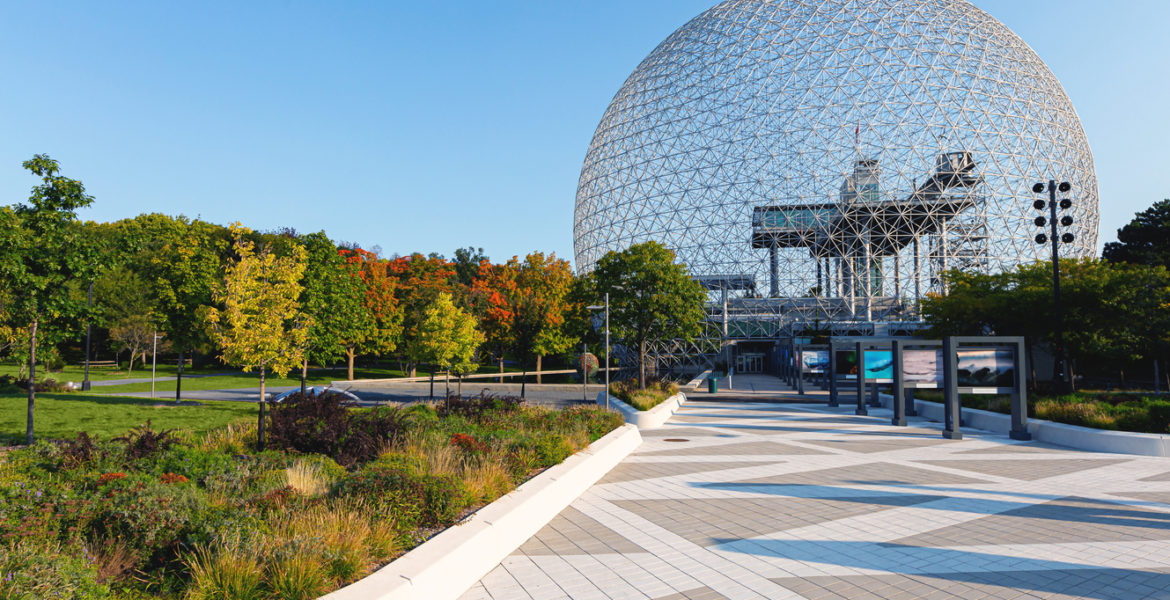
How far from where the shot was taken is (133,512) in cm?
623

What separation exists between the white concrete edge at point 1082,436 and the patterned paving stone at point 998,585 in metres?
11.0

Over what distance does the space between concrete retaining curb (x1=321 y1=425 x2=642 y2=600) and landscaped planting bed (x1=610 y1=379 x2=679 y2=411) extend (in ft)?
38.1

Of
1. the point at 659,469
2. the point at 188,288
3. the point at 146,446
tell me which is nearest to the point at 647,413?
the point at 659,469

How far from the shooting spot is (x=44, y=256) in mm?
14664

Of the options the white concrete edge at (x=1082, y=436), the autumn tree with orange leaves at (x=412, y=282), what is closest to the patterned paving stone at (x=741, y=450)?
the white concrete edge at (x=1082, y=436)

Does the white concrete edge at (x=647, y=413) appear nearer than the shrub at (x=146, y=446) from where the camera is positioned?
No

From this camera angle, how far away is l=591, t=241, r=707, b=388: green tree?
31.4 meters

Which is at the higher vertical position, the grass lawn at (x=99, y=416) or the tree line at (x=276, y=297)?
the tree line at (x=276, y=297)

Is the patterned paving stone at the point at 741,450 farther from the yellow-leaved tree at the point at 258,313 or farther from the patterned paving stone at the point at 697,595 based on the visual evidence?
the yellow-leaved tree at the point at 258,313

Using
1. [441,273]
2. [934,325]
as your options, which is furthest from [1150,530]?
[441,273]

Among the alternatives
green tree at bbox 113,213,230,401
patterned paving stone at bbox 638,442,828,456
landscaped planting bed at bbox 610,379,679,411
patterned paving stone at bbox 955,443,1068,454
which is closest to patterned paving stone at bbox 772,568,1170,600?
patterned paving stone at bbox 638,442,828,456

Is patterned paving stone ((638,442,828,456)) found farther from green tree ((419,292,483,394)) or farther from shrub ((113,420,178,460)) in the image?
green tree ((419,292,483,394))

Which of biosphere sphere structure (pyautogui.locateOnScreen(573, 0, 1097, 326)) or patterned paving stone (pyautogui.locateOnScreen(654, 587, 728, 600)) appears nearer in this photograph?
patterned paving stone (pyautogui.locateOnScreen(654, 587, 728, 600))

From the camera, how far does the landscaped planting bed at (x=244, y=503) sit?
4.95 m
